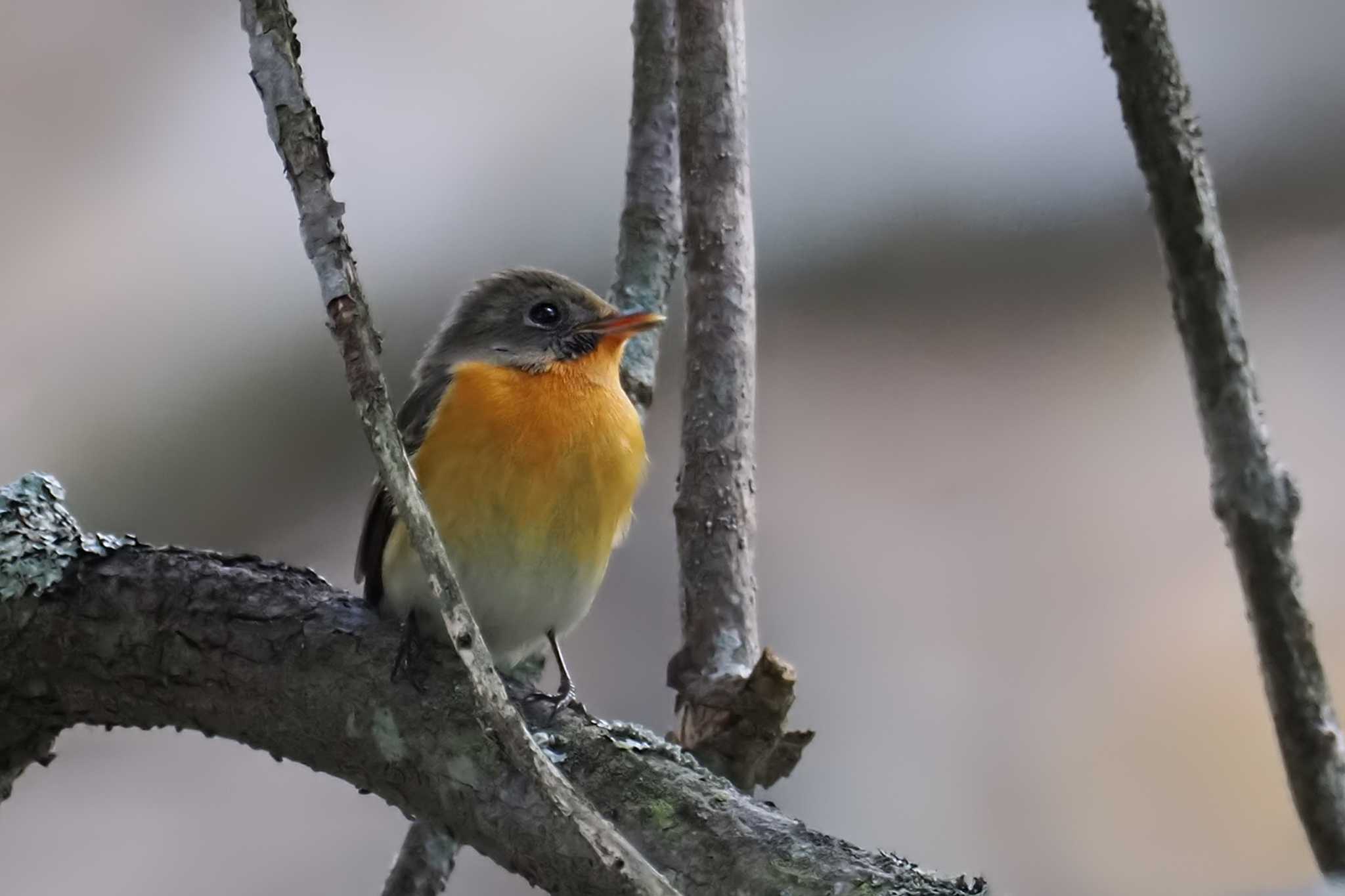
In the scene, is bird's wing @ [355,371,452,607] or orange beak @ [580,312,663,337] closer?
bird's wing @ [355,371,452,607]

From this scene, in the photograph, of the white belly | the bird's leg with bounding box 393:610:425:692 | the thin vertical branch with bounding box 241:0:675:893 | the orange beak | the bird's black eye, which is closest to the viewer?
the thin vertical branch with bounding box 241:0:675:893

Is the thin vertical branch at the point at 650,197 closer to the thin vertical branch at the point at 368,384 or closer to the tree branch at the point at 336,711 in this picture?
the tree branch at the point at 336,711

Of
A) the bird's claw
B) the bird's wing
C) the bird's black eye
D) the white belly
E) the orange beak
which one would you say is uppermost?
the bird's black eye

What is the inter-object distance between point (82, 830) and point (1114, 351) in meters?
3.58

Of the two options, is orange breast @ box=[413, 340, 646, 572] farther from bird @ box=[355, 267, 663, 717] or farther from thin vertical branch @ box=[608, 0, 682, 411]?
thin vertical branch @ box=[608, 0, 682, 411]

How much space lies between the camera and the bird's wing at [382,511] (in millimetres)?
2451

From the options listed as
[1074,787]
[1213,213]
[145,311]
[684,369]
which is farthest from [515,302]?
[1074,787]

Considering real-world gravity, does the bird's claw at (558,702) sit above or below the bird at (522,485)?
below

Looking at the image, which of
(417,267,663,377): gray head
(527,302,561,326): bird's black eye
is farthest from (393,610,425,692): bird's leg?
(527,302,561,326): bird's black eye

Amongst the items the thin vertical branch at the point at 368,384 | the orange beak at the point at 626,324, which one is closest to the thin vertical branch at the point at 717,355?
the orange beak at the point at 626,324

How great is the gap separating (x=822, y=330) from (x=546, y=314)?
6.56ft

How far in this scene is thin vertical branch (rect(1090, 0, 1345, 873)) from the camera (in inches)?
76.5

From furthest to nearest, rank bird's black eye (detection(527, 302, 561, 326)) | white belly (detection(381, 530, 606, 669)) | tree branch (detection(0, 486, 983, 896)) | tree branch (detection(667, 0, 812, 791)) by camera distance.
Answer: bird's black eye (detection(527, 302, 561, 326)) → white belly (detection(381, 530, 606, 669)) → tree branch (detection(667, 0, 812, 791)) → tree branch (detection(0, 486, 983, 896))

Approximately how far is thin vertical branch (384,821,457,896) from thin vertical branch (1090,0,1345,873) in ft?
4.37
